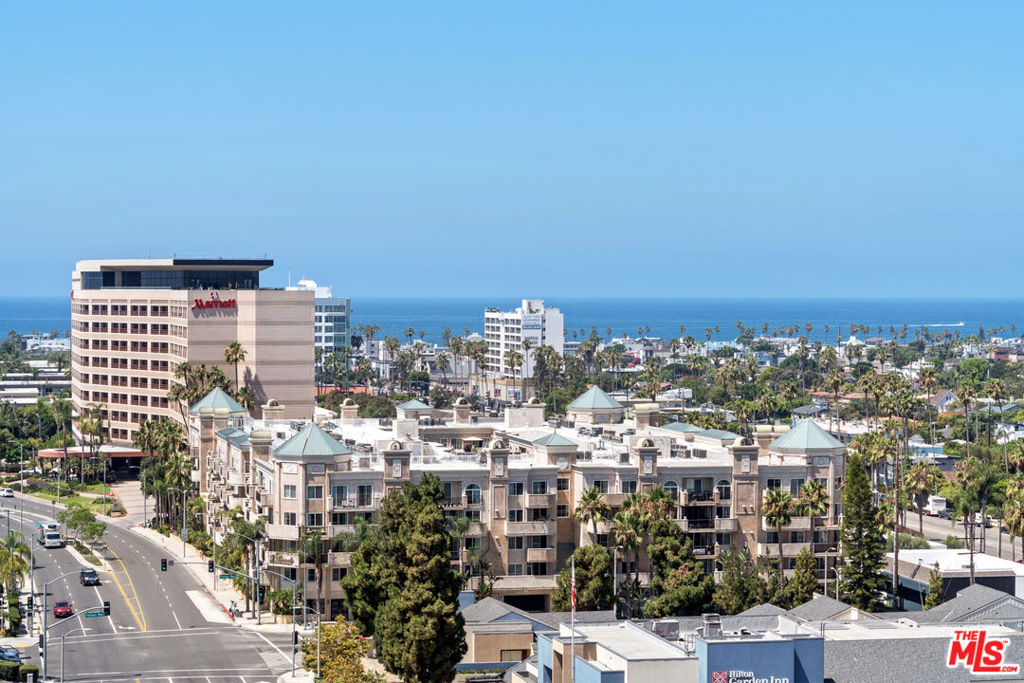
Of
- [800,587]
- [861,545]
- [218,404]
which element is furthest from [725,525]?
[218,404]

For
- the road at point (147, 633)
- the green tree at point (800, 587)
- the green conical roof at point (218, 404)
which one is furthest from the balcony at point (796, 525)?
the green conical roof at point (218, 404)

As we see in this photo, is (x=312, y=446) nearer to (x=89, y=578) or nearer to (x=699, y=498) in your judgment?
(x=89, y=578)

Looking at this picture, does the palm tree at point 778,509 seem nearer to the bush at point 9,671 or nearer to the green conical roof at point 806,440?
the green conical roof at point 806,440

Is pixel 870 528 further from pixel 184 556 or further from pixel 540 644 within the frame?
pixel 184 556

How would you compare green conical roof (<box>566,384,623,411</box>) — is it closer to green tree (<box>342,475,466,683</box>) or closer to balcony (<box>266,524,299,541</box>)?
balcony (<box>266,524,299,541</box>)

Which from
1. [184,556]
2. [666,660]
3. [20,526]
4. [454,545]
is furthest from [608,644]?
[20,526]

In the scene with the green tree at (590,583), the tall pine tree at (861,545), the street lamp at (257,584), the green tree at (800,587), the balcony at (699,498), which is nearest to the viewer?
the green tree at (590,583)

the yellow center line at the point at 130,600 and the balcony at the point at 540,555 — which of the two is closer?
the yellow center line at the point at 130,600
